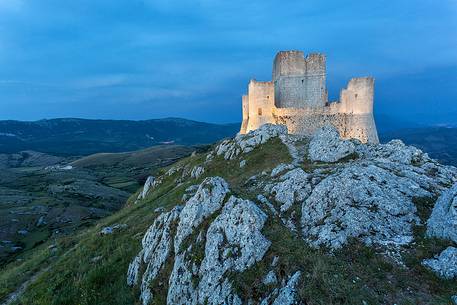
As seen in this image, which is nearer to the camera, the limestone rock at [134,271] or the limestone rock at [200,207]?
the limestone rock at [200,207]

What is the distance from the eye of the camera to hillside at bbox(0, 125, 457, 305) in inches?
500

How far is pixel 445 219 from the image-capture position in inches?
576

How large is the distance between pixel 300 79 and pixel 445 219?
138ft

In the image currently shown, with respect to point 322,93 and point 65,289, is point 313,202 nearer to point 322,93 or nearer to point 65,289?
point 65,289

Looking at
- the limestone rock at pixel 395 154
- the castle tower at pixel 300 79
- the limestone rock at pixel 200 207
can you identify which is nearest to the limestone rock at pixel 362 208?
the limestone rock at pixel 200 207

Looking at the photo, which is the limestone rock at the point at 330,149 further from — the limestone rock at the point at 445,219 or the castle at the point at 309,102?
the castle at the point at 309,102

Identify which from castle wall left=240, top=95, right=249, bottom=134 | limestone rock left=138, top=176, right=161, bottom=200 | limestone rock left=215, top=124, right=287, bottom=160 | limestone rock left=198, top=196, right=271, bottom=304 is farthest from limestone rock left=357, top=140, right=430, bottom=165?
limestone rock left=138, top=176, right=161, bottom=200

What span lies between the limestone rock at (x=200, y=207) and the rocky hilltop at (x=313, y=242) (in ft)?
0.23

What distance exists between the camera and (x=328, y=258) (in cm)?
1387

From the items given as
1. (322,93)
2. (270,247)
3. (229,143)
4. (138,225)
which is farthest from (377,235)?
(322,93)

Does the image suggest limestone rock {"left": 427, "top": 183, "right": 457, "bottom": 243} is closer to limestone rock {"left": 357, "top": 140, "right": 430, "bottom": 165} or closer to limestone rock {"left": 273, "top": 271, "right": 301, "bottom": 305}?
limestone rock {"left": 273, "top": 271, "right": 301, "bottom": 305}

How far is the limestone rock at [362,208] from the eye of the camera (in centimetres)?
1552

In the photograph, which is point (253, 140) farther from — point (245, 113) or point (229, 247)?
point (229, 247)

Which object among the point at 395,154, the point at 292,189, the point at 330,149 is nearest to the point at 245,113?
the point at 330,149
